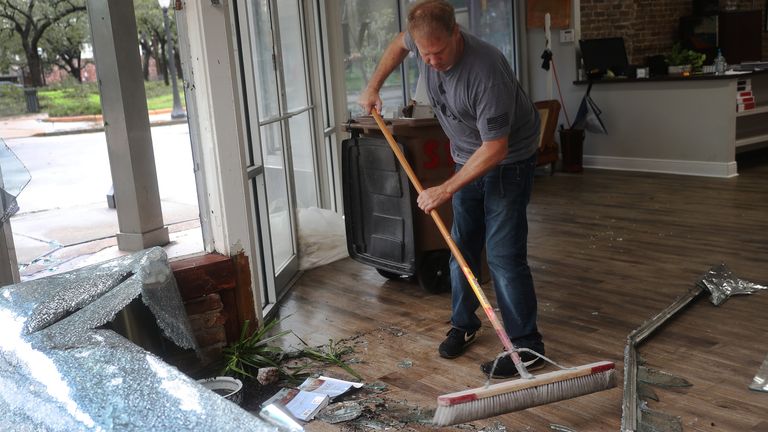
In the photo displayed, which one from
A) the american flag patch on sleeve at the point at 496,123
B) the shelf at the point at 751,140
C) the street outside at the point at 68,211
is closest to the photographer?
the american flag patch on sleeve at the point at 496,123

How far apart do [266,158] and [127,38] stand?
0.92 meters

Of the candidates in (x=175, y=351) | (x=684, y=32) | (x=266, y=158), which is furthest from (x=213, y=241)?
(x=684, y=32)

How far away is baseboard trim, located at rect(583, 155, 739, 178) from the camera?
626cm

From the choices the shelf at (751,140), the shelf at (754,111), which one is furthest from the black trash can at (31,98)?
the shelf at (751,140)

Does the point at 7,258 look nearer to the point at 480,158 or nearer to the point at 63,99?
the point at 63,99

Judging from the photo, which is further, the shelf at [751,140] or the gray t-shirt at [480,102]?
the shelf at [751,140]

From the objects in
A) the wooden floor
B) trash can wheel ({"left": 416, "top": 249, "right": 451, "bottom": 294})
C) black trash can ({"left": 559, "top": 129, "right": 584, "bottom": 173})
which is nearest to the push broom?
the wooden floor

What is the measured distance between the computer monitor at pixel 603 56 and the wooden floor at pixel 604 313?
1.96 m

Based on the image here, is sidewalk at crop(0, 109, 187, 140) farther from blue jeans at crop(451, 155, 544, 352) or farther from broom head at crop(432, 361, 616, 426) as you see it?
broom head at crop(432, 361, 616, 426)

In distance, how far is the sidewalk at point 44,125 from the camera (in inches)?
106

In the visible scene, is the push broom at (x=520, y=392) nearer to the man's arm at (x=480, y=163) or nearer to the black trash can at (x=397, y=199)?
the man's arm at (x=480, y=163)

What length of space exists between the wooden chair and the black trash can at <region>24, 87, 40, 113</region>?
4.69 meters

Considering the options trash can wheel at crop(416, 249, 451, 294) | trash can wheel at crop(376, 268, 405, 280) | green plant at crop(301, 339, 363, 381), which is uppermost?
trash can wheel at crop(416, 249, 451, 294)

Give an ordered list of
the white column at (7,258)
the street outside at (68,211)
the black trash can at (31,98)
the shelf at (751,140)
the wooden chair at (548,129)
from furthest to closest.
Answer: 1. the wooden chair at (548,129)
2. the shelf at (751,140)
3. the street outside at (68,211)
4. the black trash can at (31,98)
5. the white column at (7,258)
